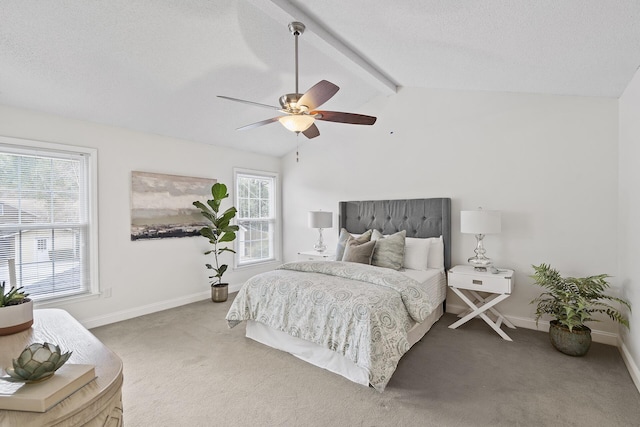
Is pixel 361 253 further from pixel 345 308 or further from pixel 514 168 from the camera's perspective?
pixel 514 168

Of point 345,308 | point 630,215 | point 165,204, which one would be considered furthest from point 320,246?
point 630,215

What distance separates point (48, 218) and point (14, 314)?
2584 millimetres

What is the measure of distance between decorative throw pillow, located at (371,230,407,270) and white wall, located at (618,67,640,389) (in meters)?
1.91

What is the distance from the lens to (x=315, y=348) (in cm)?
270

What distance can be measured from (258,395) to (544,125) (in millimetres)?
3746

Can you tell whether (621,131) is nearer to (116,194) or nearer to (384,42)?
(384,42)

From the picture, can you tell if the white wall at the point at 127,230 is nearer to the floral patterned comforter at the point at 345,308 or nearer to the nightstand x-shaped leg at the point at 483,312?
the floral patterned comforter at the point at 345,308

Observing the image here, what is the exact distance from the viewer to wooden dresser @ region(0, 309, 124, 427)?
82 centimetres

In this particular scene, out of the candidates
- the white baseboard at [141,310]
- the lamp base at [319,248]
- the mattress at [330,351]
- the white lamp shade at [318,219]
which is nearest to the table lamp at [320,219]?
the white lamp shade at [318,219]

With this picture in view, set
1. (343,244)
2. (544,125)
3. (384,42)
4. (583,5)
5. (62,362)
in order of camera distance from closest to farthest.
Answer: (62,362)
(583,5)
(384,42)
(544,125)
(343,244)

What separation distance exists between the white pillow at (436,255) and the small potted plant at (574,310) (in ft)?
3.30

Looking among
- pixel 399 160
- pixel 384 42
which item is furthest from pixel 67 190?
pixel 399 160

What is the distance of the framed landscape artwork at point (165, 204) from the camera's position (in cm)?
397

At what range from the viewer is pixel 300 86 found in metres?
3.66
